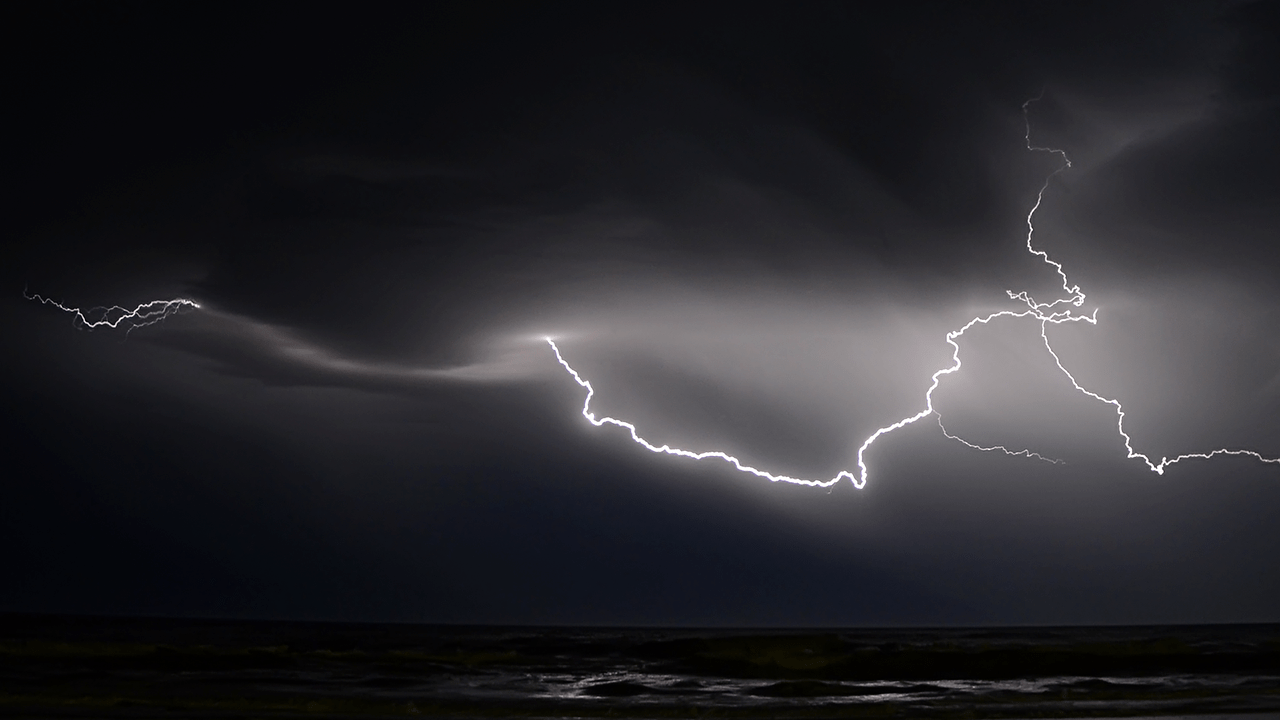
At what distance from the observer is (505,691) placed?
14641 millimetres

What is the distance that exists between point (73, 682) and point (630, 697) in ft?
30.8

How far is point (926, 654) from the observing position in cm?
2505

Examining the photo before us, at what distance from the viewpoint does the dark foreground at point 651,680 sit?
1181cm

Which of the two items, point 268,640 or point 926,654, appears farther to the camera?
point 268,640

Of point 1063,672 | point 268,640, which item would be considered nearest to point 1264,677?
point 1063,672

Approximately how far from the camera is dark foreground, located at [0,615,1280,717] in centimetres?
1181

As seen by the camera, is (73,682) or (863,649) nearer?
(73,682)

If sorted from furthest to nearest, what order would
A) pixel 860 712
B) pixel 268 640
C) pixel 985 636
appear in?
pixel 985 636 < pixel 268 640 < pixel 860 712

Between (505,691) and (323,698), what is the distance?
2930 mm

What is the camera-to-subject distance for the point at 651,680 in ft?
57.2

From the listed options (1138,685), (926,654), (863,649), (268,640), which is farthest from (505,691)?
(268,640)

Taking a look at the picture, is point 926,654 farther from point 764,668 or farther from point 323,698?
point 323,698

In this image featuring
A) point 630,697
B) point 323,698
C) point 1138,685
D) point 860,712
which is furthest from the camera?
point 1138,685

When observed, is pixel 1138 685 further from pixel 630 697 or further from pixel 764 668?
pixel 630 697
